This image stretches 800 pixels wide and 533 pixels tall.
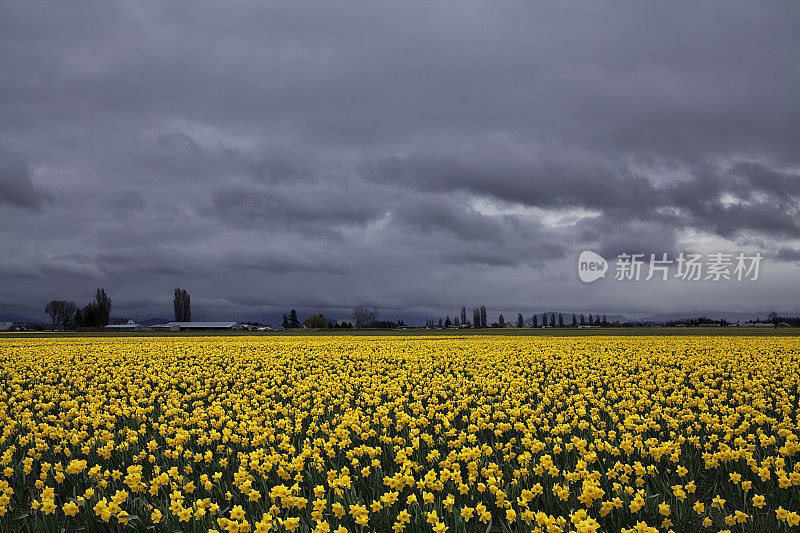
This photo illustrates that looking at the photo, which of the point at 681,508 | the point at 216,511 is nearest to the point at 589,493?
the point at 681,508

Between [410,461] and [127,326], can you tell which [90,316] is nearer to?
[127,326]

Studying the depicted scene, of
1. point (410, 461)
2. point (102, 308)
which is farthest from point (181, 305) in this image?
point (410, 461)

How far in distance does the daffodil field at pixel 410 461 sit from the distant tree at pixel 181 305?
127770 millimetres

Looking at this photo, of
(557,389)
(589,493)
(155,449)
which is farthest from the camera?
(557,389)

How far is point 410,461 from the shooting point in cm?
686

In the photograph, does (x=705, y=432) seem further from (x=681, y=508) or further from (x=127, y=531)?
(x=127, y=531)

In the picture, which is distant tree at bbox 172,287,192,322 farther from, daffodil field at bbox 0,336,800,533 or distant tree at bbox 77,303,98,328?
daffodil field at bbox 0,336,800,533

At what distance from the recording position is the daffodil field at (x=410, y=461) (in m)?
5.37

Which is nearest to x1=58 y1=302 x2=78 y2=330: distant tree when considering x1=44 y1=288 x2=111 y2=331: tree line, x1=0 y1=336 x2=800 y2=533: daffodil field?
x1=44 y1=288 x2=111 y2=331: tree line

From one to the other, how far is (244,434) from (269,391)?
400 centimetres

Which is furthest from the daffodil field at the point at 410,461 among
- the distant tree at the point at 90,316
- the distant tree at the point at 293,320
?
the distant tree at the point at 293,320

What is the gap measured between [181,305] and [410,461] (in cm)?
14136

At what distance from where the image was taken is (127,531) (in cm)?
554

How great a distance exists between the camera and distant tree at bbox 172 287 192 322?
13512 centimetres
